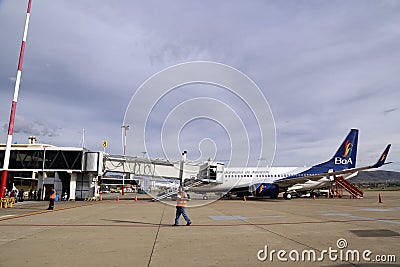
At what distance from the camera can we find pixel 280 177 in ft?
119

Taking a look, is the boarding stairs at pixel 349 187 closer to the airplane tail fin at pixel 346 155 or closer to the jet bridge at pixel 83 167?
the airplane tail fin at pixel 346 155

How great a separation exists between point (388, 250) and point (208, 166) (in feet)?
95.4

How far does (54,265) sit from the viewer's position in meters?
5.80

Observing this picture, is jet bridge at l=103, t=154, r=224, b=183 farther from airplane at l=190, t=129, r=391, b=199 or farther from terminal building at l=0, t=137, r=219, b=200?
airplane at l=190, t=129, r=391, b=199

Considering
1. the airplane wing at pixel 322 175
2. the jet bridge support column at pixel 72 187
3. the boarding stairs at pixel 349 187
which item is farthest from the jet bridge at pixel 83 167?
the boarding stairs at pixel 349 187

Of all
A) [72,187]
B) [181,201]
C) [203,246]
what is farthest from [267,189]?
[203,246]

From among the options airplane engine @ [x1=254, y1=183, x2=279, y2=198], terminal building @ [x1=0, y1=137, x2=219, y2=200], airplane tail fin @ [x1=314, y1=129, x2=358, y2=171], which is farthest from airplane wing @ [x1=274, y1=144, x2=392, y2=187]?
terminal building @ [x1=0, y1=137, x2=219, y2=200]

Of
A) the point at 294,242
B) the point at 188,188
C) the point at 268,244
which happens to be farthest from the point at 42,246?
the point at 188,188

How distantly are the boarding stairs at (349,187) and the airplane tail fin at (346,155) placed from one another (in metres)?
2.33

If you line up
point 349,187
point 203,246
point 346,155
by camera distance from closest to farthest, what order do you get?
1. point 203,246
2. point 349,187
3. point 346,155

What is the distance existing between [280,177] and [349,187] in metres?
8.22

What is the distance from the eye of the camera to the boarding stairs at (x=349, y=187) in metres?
34.6

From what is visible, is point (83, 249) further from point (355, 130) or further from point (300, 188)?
point (355, 130)

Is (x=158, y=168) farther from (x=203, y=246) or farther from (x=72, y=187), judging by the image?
(x=203, y=246)
